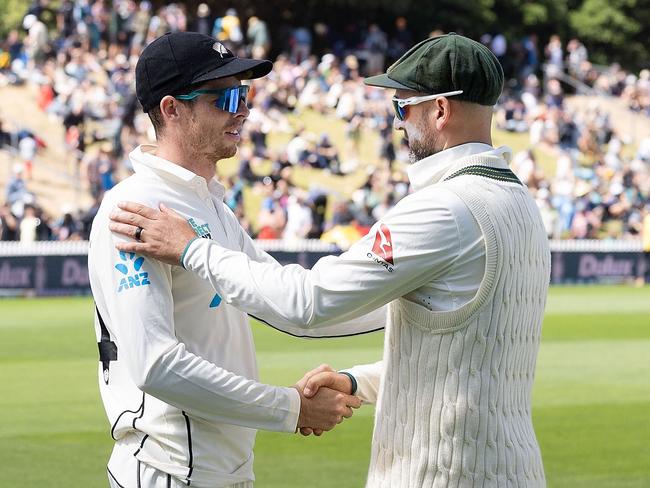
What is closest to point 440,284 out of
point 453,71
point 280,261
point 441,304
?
point 441,304

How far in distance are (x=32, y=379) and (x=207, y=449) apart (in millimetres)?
9306

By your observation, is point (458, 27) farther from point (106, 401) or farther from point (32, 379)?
point (106, 401)

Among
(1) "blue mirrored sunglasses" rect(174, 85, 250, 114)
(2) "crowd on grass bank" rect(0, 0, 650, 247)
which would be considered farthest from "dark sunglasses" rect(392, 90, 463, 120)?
(2) "crowd on grass bank" rect(0, 0, 650, 247)

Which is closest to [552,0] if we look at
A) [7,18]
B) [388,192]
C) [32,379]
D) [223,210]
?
[7,18]

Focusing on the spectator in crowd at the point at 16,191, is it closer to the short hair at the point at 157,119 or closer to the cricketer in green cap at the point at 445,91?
the short hair at the point at 157,119

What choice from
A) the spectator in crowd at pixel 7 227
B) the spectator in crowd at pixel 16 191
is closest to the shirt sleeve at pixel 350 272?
the spectator in crowd at pixel 7 227

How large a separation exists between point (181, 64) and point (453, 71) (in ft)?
3.04

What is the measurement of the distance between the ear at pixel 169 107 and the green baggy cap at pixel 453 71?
788 mm

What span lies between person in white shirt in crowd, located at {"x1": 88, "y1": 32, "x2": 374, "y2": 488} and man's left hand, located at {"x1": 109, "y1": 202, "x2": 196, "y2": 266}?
0.18 ft

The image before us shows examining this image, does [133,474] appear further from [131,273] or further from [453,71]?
[453,71]

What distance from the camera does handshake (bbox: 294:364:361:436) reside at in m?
4.16

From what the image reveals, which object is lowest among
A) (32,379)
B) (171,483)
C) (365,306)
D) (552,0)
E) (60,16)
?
(32,379)

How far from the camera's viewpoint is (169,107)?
4.26 meters

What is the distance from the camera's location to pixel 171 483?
13.4 ft
